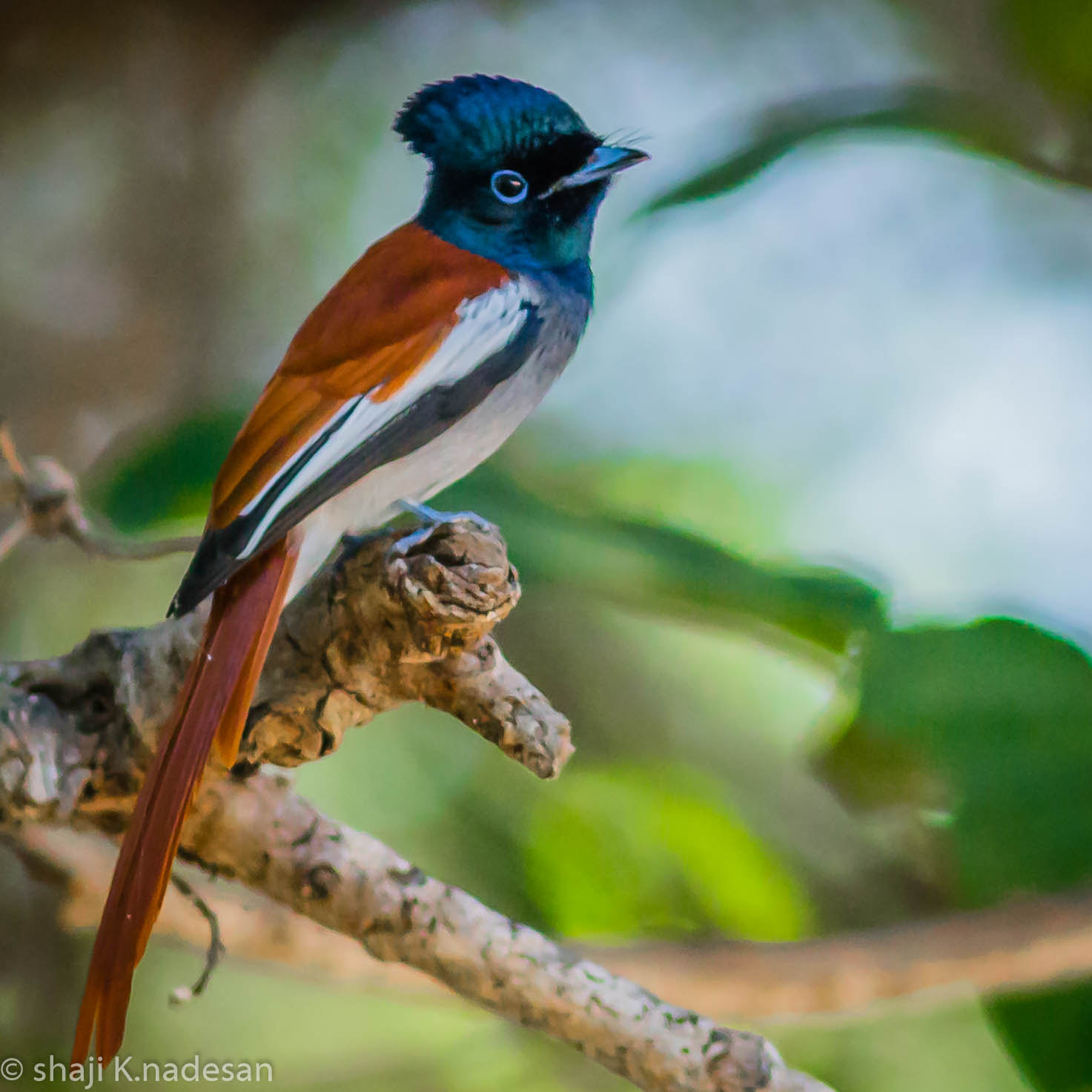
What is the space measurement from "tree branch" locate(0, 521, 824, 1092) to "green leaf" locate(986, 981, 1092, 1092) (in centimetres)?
46

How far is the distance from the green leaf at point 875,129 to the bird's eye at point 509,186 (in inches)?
16.8

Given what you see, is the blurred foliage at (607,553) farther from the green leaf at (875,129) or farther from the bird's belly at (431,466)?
the green leaf at (875,129)

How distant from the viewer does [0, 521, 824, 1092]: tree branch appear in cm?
71

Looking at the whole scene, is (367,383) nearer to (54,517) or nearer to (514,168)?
(514,168)

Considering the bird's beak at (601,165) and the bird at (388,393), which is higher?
the bird's beak at (601,165)

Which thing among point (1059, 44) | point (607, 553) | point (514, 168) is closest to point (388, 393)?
point (514, 168)

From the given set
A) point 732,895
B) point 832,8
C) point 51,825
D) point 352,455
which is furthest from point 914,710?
point 832,8

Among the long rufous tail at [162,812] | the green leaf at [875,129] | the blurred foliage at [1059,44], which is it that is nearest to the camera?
the long rufous tail at [162,812]

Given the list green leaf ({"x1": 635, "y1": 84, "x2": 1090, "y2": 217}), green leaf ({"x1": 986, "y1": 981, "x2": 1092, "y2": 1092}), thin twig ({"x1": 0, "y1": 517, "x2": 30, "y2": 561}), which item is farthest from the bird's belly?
green leaf ({"x1": 986, "y1": 981, "x2": 1092, "y2": 1092})

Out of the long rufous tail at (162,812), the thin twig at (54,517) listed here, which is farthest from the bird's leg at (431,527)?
the thin twig at (54,517)

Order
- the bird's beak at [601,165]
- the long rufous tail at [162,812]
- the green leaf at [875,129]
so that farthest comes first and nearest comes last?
the green leaf at [875,129] → the bird's beak at [601,165] → the long rufous tail at [162,812]

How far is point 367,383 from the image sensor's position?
2.59ft

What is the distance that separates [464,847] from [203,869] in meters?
0.55

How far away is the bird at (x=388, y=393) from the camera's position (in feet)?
2.28
